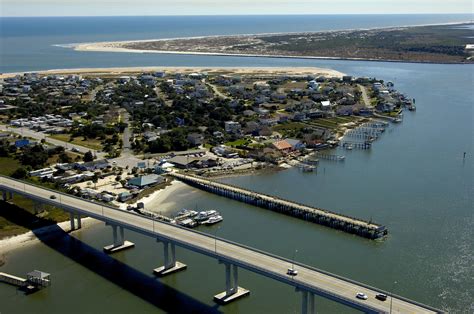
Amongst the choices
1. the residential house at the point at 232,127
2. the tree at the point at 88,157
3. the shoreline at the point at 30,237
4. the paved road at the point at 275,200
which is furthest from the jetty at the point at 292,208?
the residential house at the point at 232,127

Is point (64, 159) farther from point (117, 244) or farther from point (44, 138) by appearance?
point (117, 244)

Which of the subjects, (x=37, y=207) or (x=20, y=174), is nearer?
(x=37, y=207)

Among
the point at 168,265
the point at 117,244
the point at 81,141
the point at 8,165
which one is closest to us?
the point at 168,265

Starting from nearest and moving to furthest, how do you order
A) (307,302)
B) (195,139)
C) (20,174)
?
(307,302) < (20,174) < (195,139)

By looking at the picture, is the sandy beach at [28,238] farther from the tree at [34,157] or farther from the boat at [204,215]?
the tree at [34,157]

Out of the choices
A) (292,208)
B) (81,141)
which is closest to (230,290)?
(292,208)

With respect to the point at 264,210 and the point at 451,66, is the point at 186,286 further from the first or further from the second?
the point at 451,66

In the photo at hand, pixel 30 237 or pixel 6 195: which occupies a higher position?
pixel 6 195
